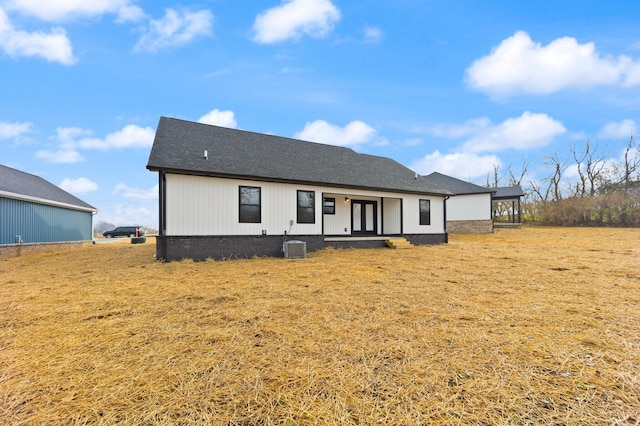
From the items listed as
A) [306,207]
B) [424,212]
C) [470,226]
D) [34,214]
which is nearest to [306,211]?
[306,207]

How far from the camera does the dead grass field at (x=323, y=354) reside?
7.04 feet

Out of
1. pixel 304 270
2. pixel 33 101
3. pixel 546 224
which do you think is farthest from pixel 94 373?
pixel 546 224

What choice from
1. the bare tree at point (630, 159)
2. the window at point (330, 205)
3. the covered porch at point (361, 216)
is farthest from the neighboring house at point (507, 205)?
the window at point (330, 205)

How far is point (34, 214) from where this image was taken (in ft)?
47.3

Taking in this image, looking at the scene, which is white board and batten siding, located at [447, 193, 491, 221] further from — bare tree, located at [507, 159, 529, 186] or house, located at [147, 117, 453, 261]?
bare tree, located at [507, 159, 529, 186]

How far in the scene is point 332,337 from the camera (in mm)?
3447

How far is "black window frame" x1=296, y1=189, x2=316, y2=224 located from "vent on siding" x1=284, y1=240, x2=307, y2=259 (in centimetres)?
135

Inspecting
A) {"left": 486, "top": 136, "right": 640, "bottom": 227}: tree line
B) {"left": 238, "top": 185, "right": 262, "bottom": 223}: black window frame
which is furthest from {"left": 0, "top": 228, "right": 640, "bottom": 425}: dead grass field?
{"left": 486, "top": 136, "right": 640, "bottom": 227}: tree line

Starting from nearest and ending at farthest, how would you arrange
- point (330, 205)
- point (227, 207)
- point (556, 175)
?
point (227, 207) < point (330, 205) < point (556, 175)

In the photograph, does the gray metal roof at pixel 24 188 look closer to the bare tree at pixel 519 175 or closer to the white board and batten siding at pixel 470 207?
the white board and batten siding at pixel 470 207

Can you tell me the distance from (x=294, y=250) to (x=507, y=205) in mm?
28718

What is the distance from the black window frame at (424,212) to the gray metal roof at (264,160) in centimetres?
62

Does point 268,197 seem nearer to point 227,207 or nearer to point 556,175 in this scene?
point 227,207

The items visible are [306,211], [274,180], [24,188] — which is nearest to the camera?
[274,180]
